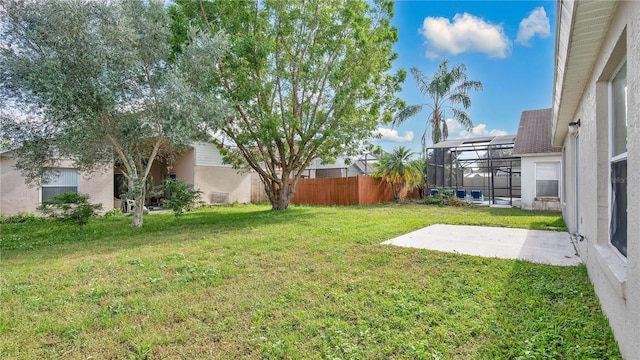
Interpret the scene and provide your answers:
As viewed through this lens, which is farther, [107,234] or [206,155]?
[206,155]

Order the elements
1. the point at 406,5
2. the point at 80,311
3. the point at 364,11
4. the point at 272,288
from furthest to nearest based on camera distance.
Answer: the point at 406,5 < the point at 364,11 < the point at 272,288 < the point at 80,311

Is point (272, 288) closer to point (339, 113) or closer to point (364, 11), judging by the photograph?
point (339, 113)

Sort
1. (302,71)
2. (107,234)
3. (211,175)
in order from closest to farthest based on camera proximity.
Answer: (107,234) < (302,71) < (211,175)

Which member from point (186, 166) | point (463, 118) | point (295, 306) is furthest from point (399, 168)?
point (295, 306)

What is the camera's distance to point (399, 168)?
1595 cm

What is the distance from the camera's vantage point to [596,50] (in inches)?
110

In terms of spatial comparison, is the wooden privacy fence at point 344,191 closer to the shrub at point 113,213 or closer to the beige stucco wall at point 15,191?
the shrub at point 113,213

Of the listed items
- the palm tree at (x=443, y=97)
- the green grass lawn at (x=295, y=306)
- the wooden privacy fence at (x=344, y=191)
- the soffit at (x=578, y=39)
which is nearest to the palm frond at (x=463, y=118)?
the palm tree at (x=443, y=97)

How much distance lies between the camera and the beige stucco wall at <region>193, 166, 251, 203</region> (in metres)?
16.7

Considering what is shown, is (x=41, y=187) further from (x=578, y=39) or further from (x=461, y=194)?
(x=461, y=194)

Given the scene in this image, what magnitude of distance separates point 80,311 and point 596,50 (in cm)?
580

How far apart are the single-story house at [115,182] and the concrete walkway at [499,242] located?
375 inches

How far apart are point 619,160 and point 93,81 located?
9332 millimetres

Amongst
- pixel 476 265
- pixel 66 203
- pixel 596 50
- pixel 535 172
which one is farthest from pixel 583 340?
pixel 535 172
